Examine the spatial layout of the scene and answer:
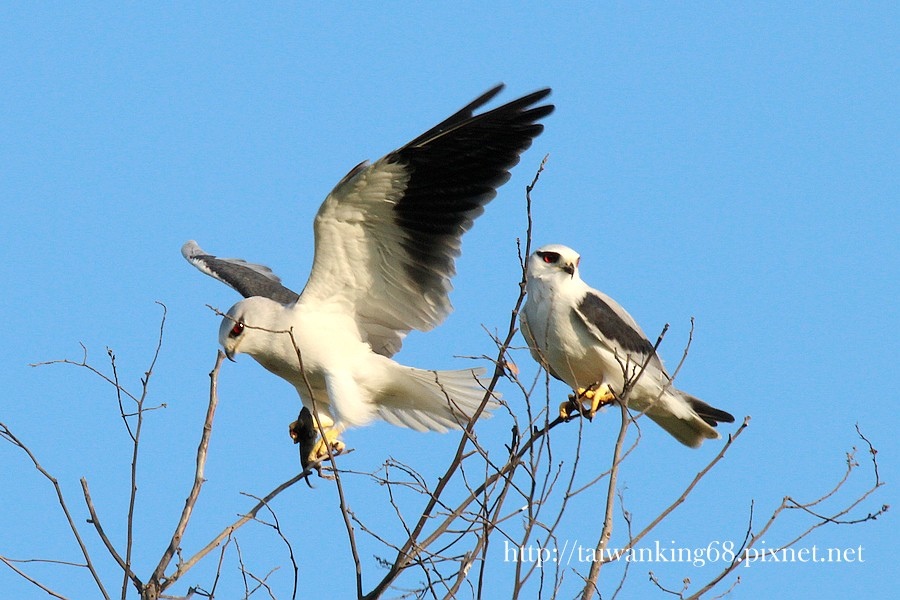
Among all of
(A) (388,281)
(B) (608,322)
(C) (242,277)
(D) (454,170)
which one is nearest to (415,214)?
(D) (454,170)

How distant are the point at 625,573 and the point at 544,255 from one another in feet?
5.46

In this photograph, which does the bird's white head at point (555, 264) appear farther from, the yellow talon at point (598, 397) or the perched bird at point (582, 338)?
the yellow talon at point (598, 397)

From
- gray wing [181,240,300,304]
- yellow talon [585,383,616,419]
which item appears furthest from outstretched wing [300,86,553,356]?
yellow talon [585,383,616,419]

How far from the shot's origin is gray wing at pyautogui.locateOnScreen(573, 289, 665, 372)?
4.42m

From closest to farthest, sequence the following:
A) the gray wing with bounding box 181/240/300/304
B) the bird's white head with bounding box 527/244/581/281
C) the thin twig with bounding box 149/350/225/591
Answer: the thin twig with bounding box 149/350/225/591
the bird's white head with bounding box 527/244/581/281
the gray wing with bounding box 181/240/300/304

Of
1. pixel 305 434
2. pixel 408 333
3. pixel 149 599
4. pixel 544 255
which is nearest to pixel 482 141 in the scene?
pixel 544 255

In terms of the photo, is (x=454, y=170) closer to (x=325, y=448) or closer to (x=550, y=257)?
(x=550, y=257)

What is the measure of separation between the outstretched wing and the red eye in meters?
0.38

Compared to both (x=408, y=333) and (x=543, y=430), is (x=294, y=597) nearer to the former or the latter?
(x=543, y=430)

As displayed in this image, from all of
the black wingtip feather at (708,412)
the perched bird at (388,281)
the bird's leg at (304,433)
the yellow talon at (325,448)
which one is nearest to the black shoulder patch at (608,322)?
the black wingtip feather at (708,412)

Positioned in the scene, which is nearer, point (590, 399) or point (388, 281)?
point (590, 399)

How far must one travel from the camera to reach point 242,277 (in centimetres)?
602

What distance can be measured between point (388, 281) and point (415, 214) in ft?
1.35

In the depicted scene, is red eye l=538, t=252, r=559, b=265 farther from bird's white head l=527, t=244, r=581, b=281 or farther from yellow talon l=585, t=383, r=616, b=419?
yellow talon l=585, t=383, r=616, b=419
